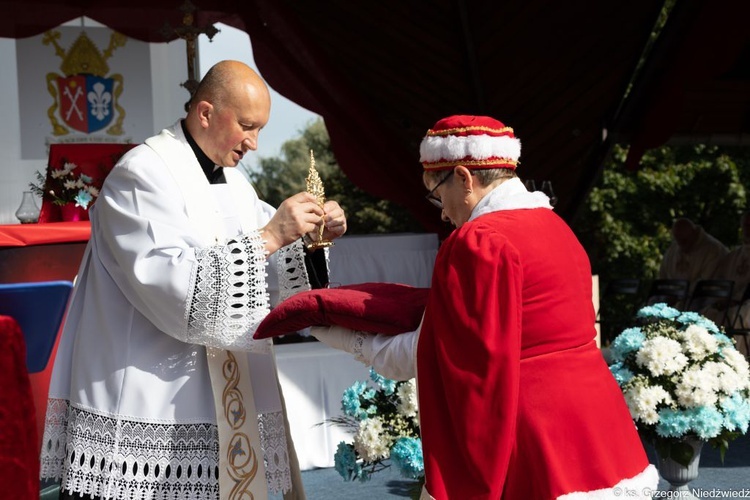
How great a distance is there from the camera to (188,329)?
2.51 m

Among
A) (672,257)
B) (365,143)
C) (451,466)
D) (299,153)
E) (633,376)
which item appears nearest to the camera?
(451,466)

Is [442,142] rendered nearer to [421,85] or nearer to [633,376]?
[633,376]

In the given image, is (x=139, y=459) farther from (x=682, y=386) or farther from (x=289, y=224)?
(x=682, y=386)

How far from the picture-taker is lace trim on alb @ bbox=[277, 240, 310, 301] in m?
2.89

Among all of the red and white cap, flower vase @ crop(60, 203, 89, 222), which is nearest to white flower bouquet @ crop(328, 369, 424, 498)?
the red and white cap

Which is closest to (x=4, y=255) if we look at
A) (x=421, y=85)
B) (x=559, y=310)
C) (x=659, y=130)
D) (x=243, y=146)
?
(x=243, y=146)

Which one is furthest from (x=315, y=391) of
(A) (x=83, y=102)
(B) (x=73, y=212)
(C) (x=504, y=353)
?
(A) (x=83, y=102)

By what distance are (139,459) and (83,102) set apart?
6.76m

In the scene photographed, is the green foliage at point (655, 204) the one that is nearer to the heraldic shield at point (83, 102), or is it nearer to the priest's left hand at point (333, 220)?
the heraldic shield at point (83, 102)

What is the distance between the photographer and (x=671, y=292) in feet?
33.1

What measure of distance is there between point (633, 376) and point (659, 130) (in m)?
5.64

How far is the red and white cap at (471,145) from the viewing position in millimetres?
2424

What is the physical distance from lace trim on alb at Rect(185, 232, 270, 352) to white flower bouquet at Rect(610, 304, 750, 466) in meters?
1.87

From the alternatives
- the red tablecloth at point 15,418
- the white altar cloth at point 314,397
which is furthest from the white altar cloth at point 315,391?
the red tablecloth at point 15,418
